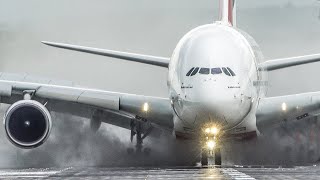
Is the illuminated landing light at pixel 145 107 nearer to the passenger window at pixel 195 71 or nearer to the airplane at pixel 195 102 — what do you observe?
the airplane at pixel 195 102

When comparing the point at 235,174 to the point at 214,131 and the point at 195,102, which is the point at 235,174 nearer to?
the point at 195,102

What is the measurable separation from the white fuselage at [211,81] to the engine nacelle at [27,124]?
3.52 metres

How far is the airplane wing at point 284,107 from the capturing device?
33.6 meters

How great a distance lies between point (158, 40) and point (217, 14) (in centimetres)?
291

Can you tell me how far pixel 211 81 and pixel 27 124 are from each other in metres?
5.67

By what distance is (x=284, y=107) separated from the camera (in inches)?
1324

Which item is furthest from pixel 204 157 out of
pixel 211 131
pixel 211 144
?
pixel 211 131

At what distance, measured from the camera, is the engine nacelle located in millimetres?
33094

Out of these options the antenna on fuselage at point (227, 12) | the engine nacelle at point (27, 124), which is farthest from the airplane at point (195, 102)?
the antenna on fuselage at point (227, 12)

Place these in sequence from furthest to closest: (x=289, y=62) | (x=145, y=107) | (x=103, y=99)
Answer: (x=289, y=62) → (x=103, y=99) → (x=145, y=107)

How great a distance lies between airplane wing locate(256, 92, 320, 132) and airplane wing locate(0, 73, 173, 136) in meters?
2.47

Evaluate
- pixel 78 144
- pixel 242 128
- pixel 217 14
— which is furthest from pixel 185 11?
pixel 242 128

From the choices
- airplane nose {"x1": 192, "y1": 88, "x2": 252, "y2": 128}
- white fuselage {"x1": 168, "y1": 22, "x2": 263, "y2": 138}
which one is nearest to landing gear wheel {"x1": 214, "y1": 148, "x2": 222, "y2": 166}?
white fuselage {"x1": 168, "y1": 22, "x2": 263, "y2": 138}

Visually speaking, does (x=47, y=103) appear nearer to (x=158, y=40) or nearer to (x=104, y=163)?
(x=104, y=163)
